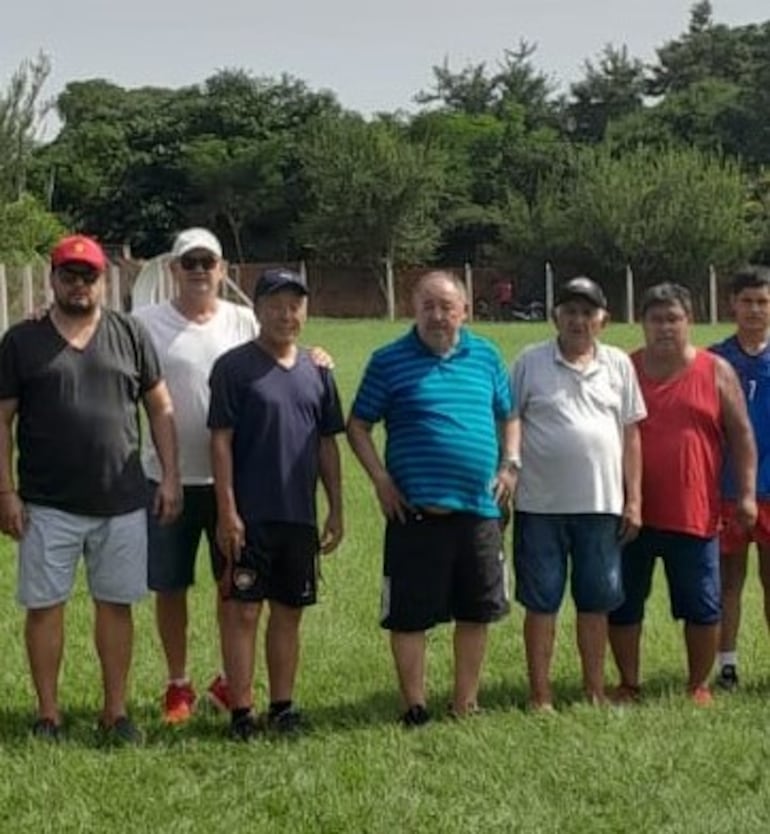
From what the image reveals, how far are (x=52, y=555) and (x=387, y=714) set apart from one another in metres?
1.54

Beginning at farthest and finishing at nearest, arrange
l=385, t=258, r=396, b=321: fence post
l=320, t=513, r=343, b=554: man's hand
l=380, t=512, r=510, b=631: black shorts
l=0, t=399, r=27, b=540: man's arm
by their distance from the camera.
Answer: l=385, t=258, r=396, b=321: fence post < l=320, t=513, r=343, b=554: man's hand < l=380, t=512, r=510, b=631: black shorts < l=0, t=399, r=27, b=540: man's arm

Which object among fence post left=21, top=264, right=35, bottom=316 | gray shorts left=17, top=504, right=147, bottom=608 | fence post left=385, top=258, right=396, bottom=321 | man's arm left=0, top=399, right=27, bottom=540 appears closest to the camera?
Result: man's arm left=0, top=399, right=27, bottom=540

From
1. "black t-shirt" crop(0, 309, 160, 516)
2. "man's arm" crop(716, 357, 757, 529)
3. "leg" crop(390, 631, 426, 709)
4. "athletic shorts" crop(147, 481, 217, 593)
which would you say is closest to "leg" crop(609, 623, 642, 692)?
"man's arm" crop(716, 357, 757, 529)

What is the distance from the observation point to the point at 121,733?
614 centimetres

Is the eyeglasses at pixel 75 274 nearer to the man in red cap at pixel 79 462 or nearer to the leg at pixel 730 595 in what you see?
the man in red cap at pixel 79 462

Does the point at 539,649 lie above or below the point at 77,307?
below

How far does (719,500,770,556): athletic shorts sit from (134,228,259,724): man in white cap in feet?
7.37

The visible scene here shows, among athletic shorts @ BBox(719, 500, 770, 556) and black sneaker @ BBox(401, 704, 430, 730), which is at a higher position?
athletic shorts @ BBox(719, 500, 770, 556)

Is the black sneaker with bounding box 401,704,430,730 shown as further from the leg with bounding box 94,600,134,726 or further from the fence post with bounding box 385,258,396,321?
the fence post with bounding box 385,258,396,321

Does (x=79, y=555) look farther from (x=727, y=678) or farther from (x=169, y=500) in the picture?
(x=727, y=678)

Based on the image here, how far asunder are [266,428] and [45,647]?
1.18 m

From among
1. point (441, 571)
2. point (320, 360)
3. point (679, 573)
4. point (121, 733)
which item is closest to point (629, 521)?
point (679, 573)

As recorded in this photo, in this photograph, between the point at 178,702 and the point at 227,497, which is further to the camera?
the point at 178,702

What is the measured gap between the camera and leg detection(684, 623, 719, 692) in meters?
6.84
